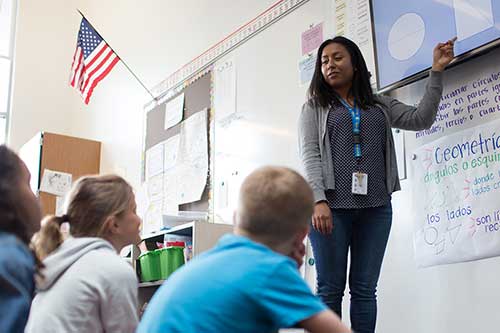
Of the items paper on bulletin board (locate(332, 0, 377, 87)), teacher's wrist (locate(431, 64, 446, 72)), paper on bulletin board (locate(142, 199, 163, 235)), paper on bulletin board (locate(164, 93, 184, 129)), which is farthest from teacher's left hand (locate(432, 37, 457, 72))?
paper on bulletin board (locate(142, 199, 163, 235))

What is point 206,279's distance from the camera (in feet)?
3.14

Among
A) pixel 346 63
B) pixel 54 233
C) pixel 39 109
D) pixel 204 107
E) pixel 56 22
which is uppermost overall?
pixel 56 22

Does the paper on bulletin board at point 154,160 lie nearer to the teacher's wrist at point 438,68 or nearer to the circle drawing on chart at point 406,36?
the circle drawing on chart at point 406,36

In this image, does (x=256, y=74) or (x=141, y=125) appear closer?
(x=256, y=74)

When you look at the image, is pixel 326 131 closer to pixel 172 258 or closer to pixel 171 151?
pixel 172 258

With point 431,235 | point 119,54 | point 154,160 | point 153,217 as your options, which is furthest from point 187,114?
point 431,235

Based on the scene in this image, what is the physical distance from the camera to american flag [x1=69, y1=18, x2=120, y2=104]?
453cm

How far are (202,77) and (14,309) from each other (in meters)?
2.83

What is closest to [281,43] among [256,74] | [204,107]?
[256,74]

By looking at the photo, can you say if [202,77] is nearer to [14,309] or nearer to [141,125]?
[141,125]

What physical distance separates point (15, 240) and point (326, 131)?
119cm

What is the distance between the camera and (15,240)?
1138 millimetres

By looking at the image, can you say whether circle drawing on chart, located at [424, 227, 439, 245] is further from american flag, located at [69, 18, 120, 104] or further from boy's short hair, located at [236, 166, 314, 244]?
american flag, located at [69, 18, 120, 104]

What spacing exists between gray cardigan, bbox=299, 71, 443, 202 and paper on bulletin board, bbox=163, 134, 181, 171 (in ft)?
6.33
